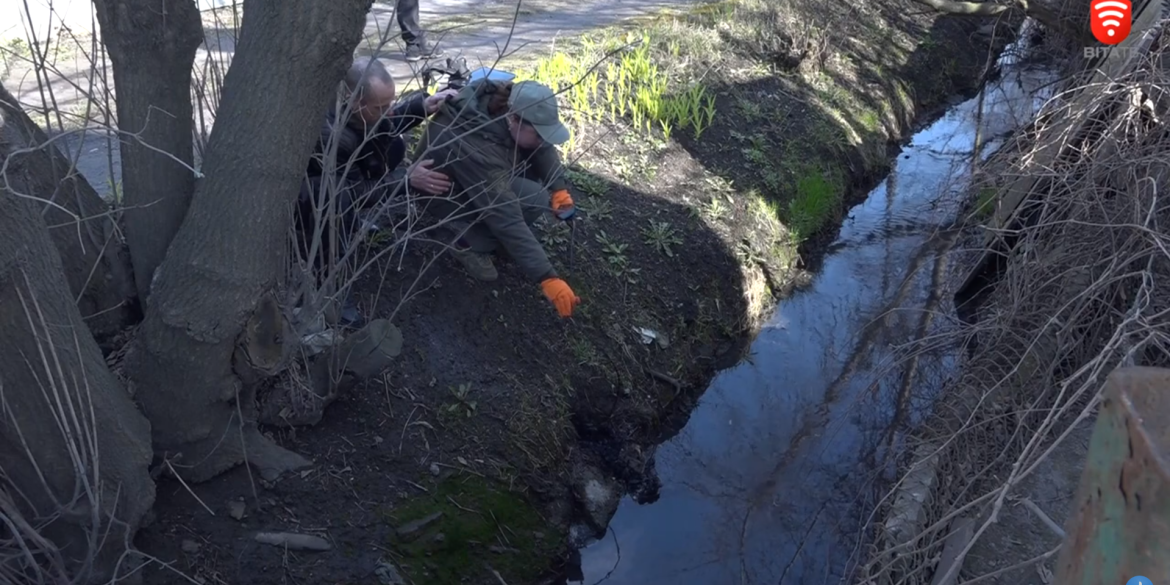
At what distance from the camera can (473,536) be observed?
12.0 ft

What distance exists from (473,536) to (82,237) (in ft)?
5.66

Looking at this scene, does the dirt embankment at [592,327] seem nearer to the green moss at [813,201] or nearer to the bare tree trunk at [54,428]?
the green moss at [813,201]

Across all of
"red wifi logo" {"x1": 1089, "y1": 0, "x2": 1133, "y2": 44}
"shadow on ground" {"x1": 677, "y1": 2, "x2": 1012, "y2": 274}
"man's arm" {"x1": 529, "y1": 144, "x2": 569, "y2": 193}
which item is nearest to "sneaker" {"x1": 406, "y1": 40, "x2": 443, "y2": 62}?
"man's arm" {"x1": 529, "y1": 144, "x2": 569, "y2": 193}

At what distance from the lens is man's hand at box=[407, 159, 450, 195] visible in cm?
404

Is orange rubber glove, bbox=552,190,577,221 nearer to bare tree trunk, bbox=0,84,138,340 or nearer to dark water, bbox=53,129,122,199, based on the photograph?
bare tree trunk, bbox=0,84,138,340

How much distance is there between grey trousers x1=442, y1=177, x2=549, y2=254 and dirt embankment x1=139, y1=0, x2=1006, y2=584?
0.17 metres

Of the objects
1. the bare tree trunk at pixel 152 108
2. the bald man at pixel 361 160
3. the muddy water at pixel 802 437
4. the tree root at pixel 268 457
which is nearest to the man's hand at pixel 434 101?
the bald man at pixel 361 160

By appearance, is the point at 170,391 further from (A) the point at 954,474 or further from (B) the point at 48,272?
(A) the point at 954,474

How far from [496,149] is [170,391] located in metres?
1.75

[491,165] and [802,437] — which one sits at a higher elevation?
[491,165]

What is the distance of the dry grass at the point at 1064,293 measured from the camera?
141 inches

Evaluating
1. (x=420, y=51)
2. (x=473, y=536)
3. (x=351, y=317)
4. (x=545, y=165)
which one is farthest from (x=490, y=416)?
(x=420, y=51)

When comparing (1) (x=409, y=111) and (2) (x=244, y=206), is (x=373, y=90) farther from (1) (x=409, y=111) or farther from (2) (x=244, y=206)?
(2) (x=244, y=206)

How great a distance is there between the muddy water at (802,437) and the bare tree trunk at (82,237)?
213 cm
